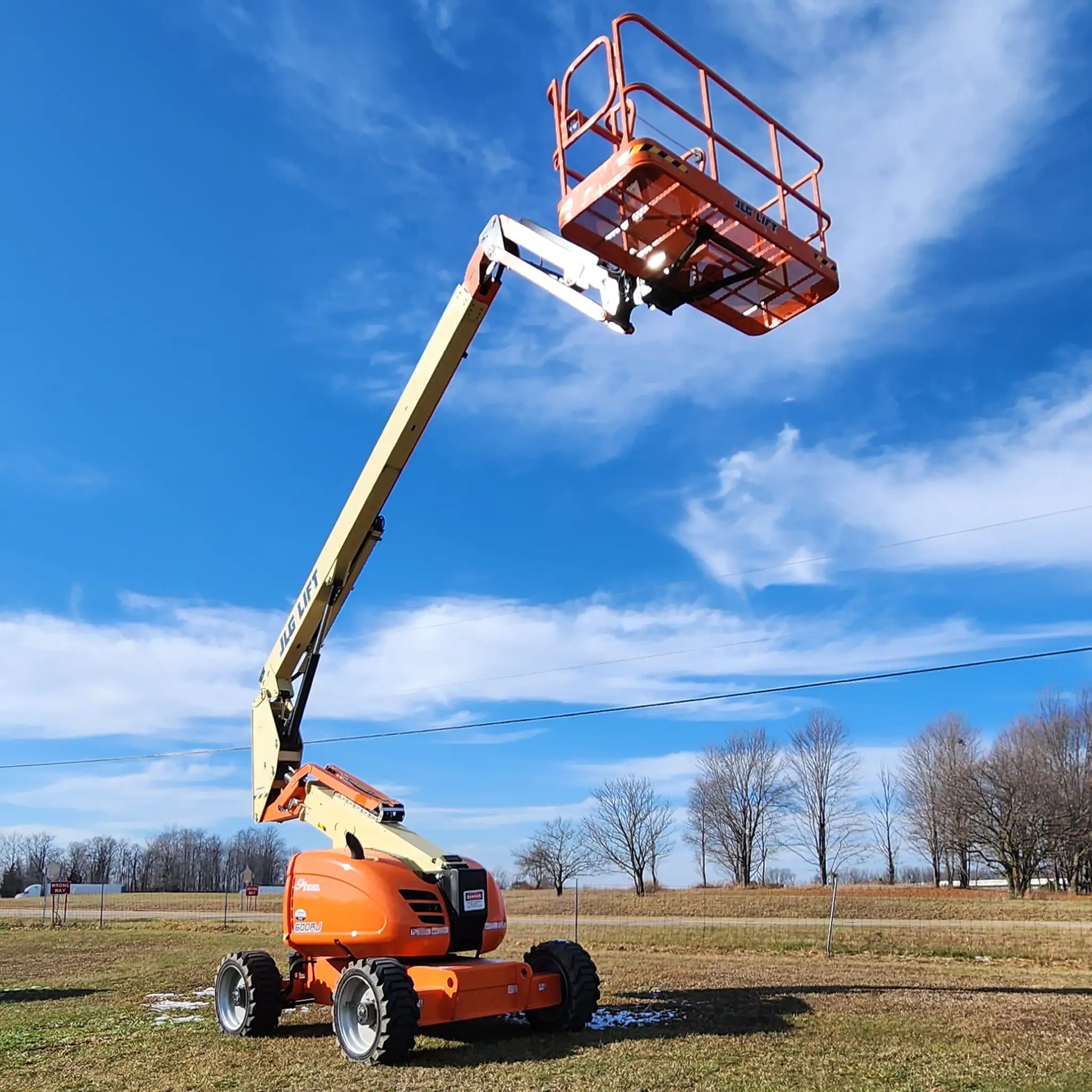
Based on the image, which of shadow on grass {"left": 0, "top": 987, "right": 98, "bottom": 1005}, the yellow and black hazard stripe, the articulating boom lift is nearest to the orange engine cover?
the articulating boom lift

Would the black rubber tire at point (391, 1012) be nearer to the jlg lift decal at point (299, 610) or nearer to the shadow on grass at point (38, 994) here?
the jlg lift decal at point (299, 610)

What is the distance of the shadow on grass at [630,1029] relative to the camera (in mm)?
9836

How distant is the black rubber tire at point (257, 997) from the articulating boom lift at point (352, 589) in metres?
0.02

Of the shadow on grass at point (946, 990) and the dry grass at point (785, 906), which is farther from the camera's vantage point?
the dry grass at point (785, 906)

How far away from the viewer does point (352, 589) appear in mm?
13562

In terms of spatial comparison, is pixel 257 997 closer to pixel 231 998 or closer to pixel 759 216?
pixel 231 998

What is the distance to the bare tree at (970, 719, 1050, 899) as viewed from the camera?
183 feet

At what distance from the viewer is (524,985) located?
10.4 meters

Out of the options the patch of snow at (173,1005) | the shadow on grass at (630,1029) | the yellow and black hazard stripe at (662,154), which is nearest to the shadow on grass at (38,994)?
the patch of snow at (173,1005)

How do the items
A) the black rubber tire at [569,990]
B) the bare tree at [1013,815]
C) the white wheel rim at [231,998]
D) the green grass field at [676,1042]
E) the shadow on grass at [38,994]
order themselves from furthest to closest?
the bare tree at [1013,815], the shadow on grass at [38,994], the white wheel rim at [231,998], the black rubber tire at [569,990], the green grass field at [676,1042]

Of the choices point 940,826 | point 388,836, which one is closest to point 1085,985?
point 388,836

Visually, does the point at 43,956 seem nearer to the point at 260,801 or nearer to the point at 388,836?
the point at 260,801

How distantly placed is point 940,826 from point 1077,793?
44.9ft

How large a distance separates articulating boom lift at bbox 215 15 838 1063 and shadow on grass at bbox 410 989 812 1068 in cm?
37
